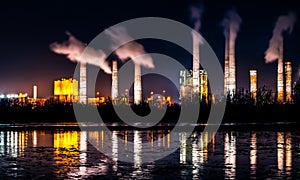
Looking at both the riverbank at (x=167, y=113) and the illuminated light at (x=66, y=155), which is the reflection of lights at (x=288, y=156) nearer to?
the illuminated light at (x=66, y=155)

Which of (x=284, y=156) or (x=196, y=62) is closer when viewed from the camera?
(x=284, y=156)

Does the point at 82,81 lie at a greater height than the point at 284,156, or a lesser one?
greater

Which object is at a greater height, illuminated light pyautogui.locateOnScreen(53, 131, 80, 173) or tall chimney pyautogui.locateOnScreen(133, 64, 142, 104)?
tall chimney pyautogui.locateOnScreen(133, 64, 142, 104)

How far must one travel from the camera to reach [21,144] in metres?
14.3

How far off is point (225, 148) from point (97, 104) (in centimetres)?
2141

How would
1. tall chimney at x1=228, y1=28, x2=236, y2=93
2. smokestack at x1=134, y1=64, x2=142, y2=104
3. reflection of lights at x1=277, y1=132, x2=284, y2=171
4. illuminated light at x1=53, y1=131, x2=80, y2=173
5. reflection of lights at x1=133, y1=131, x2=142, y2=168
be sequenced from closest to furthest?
illuminated light at x1=53, y1=131, x2=80, y2=173
reflection of lights at x1=277, y1=132, x2=284, y2=171
reflection of lights at x1=133, y1=131, x2=142, y2=168
tall chimney at x1=228, y1=28, x2=236, y2=93
smokestack at x1=134, y1=64, x2=142, y2=104

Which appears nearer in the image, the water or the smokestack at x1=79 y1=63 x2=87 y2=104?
the water

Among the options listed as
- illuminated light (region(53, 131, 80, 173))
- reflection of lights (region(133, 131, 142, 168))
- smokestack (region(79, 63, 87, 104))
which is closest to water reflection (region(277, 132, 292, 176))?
reflection of lights (region(133, 131, 142, 168))

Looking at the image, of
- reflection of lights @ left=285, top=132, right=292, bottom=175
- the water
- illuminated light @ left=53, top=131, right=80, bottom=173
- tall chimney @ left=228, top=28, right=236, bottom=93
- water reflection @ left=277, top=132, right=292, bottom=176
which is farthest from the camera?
tall chimney @ left=228, top=28, right=236, bottom=93

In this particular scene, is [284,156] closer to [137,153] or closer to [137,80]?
[137,153]

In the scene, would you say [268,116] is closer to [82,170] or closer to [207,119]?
[207,119]

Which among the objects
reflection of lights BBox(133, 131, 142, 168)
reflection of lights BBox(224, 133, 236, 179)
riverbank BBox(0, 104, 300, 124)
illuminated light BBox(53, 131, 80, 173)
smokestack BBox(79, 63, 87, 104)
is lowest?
illuminated light BBox(53, 131, 80, 173)

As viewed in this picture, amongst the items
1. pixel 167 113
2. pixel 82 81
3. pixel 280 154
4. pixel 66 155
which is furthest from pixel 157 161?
pixel 82 81

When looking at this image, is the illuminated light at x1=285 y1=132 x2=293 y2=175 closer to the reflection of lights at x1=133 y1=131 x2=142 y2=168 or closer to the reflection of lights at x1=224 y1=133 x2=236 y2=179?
the reflection of lights at x1=224 y1=133 x2=236 y2=179
